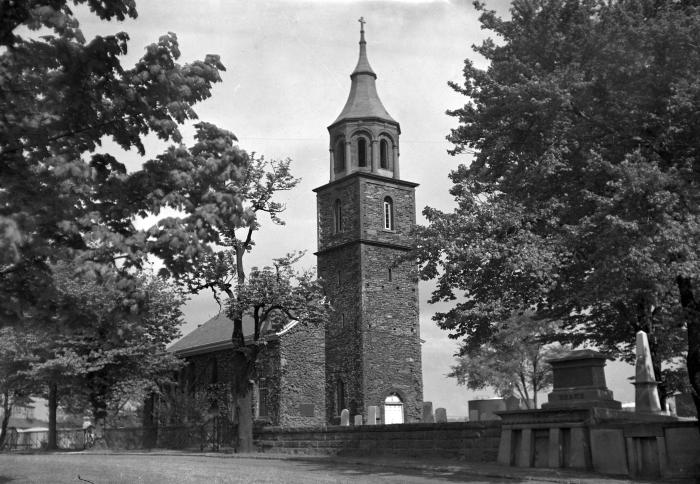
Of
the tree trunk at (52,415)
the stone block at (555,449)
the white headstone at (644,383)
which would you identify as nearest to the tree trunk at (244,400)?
the tree trunk at (52,415)

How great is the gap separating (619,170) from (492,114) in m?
4.93

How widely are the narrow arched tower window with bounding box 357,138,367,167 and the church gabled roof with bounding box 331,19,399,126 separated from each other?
1.68 metres

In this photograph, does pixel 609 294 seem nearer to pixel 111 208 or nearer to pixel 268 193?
pixel 111 208

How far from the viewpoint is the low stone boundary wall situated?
75.1 feet

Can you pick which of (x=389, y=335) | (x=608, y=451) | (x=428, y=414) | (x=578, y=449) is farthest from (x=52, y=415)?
(x=608, y=451)

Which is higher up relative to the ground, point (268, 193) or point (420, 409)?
point (268, 193)

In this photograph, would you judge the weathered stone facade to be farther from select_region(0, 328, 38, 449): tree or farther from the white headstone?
the white headstone

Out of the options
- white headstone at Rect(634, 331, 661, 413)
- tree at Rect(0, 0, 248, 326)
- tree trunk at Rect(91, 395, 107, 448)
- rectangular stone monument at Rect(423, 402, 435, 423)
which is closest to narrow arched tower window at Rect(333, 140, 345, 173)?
rectangular stone monument at Rect(423, 402, 435, 423)

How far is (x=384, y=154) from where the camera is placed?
49.7m

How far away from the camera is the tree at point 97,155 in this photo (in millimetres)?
9133

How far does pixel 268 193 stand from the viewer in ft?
115

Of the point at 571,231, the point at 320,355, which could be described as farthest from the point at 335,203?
the point at 571,231

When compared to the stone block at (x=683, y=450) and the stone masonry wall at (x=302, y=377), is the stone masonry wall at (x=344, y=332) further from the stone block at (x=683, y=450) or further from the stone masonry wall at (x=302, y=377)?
the stone block at (x=683, y=450)

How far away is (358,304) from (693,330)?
92.2 feet
